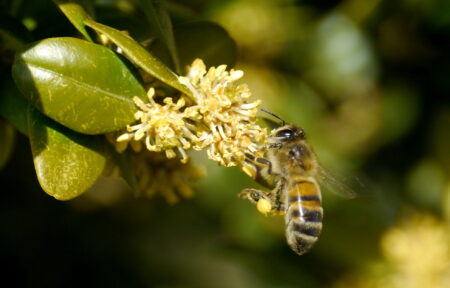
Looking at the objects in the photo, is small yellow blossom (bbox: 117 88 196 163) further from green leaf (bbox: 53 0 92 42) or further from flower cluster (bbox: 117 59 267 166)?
green leaf (bbox: 53 0 92 42)

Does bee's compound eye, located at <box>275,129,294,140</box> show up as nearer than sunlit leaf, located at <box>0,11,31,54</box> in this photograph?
No

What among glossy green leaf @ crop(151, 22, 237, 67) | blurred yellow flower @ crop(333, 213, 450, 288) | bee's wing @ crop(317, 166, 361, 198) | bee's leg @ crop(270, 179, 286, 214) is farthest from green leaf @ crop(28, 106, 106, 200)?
blurred yellow flower @ crop(333, 213, 450, 288)

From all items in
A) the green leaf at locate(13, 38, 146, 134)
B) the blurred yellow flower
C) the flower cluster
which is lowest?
the green leaf at locate(13, 38, 146, 134)

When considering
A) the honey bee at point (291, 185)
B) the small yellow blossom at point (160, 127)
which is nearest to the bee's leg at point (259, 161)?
the honey bee at point (291, 185)

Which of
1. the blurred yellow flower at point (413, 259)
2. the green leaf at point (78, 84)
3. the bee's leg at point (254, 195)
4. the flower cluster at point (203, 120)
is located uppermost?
the blurred yellow flower at point (413, 259)

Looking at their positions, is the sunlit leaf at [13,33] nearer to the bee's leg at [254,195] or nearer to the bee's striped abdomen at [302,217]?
the bee's leg at [254,195]

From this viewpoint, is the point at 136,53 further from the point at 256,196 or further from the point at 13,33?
the point at 256,196

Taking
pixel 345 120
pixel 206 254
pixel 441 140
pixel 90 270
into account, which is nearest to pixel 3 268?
pixel 90 270

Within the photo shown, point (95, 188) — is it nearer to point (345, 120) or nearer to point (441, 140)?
point (345, 120)
